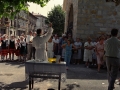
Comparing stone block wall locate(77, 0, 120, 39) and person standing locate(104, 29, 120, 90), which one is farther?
stone block wall locate(77, 0, 120, 39)

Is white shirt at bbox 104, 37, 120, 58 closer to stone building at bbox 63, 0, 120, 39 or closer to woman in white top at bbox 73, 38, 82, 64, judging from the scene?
woman in white top at bbox 73, 38, 82, 64

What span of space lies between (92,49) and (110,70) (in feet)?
17.8

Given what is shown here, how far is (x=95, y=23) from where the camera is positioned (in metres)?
13.6

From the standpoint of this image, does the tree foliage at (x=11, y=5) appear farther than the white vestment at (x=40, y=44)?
No

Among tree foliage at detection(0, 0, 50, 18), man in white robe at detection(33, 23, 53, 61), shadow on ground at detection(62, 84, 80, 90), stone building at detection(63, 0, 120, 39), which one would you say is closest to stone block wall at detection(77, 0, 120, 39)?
stone building at detection(63, 0, 120, 39)

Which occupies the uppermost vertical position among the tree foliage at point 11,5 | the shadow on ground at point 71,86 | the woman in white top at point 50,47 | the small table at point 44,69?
the tree foliage at point 11,5

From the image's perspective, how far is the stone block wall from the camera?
13.6 m

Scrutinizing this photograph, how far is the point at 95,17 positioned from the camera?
1365cm

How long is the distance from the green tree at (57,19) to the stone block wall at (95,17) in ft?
81.3

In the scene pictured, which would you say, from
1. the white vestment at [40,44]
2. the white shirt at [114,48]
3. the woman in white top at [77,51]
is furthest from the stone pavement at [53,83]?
the woman in white top at [77,51]

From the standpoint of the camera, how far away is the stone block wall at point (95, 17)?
534 inches

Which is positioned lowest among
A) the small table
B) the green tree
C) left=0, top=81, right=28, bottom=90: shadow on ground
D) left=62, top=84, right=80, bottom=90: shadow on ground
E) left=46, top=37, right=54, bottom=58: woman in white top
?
left=62, top=84, right=80, bottom=90: shadow on ground

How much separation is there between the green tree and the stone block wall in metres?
24.8

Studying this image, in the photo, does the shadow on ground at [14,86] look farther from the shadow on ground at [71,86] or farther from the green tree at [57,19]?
the green tree at [57,19]
